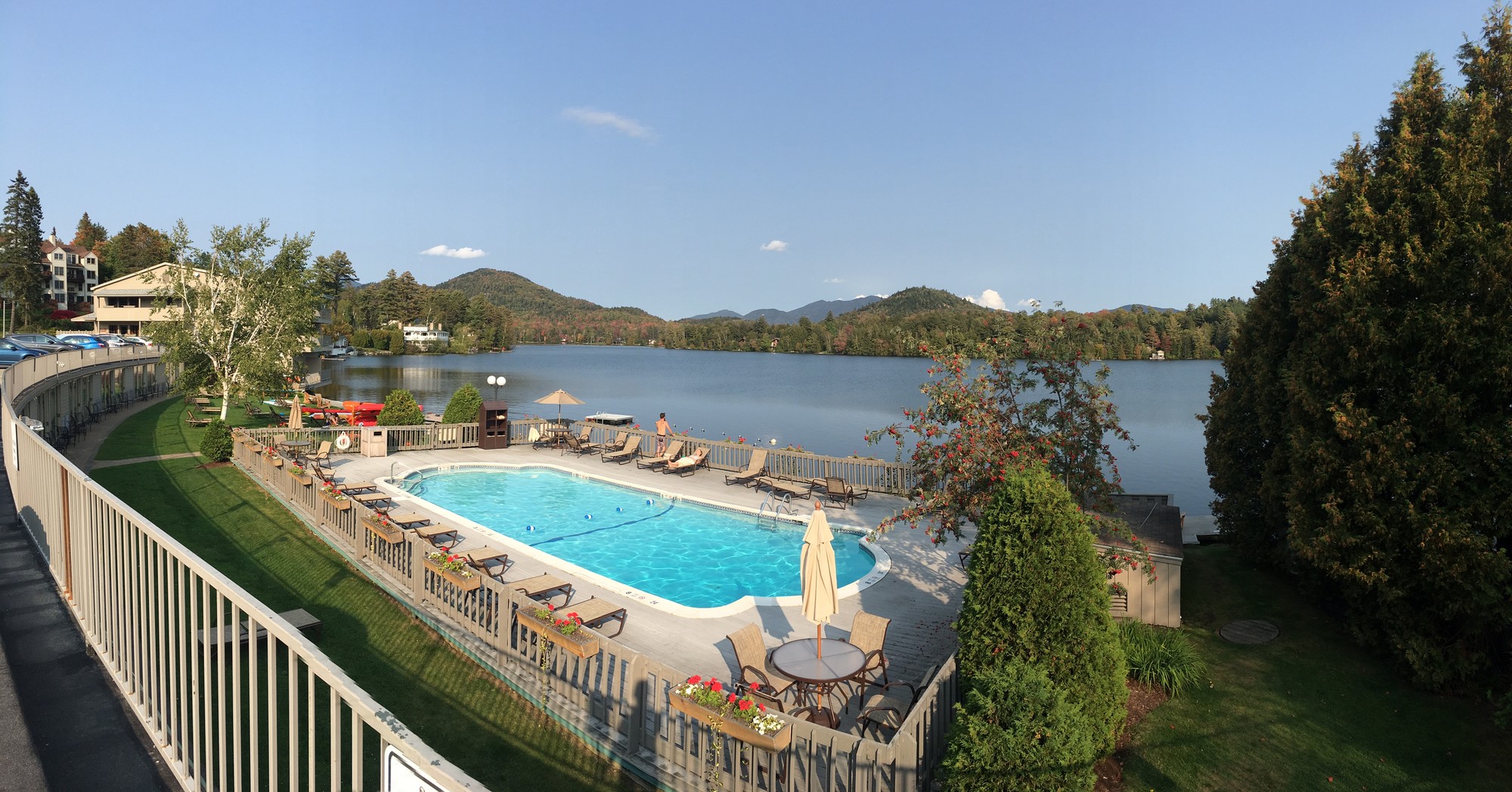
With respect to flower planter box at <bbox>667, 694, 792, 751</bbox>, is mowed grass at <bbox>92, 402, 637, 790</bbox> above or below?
below

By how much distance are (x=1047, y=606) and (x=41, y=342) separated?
42.7 meters

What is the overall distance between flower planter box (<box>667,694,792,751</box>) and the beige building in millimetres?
95946

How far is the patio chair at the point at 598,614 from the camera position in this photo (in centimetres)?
825

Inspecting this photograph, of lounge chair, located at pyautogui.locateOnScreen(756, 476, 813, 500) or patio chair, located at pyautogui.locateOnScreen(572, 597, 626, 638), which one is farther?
lounge chair, located at pyautogui.locateOnScreen(756, 476, 813, 500)

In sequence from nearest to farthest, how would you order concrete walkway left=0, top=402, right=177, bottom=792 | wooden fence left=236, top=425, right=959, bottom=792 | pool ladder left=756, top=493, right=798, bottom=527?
1. concrete walkway left=0, top=402, right=177, bottom=792
2. wooden fence left=236, top=425, right=959, bottom=792
3. pool ladder left=756, top=493, right=798, bottom=527

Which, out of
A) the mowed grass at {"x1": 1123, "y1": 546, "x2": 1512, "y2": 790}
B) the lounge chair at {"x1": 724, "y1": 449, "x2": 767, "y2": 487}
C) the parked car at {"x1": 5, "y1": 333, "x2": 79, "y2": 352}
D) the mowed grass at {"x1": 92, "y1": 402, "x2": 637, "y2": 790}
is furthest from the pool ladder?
the parked car at {"x1": 5, "y1": 333, "x2": 79, "y2": 352}

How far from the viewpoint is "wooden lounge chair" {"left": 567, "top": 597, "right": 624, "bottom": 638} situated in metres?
8.25

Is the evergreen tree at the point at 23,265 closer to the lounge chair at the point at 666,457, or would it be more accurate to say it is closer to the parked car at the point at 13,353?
the parked car at the point at 13,353

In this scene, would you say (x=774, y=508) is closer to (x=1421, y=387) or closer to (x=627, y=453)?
(x=627, y=453)

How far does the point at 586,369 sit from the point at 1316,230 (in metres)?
90.2

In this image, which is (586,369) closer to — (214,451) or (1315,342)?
(214,451)

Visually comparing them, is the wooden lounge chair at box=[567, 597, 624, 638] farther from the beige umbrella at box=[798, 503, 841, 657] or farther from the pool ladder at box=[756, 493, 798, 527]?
the pool ladder at box=[756, 493, 798, 527]

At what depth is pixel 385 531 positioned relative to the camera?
1003 cm

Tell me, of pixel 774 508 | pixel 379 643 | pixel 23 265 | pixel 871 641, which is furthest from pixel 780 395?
pixel 23 265
